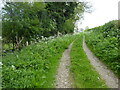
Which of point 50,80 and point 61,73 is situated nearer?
point 50,80

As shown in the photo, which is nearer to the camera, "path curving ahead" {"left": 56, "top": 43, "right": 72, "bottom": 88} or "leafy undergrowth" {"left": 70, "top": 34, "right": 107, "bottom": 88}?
"leafy undergrowth" {"left": 70, "top": 34, "right": 107, "bottom": 88}

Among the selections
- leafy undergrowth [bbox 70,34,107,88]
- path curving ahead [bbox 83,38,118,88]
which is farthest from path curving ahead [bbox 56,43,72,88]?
path curving ahead [bbox 83,38,118,88]

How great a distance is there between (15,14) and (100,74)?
8593 millimetres

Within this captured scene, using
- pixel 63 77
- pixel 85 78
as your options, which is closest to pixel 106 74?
pixel 85 78

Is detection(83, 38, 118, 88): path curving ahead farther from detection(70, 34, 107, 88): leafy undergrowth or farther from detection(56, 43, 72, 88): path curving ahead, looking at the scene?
detection(56, 43, 72, 88): path curving ahead

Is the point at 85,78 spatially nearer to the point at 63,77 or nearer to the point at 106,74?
the point at 63,77

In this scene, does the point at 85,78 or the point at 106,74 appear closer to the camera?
the point at 85,78

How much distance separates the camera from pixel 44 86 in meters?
4.88

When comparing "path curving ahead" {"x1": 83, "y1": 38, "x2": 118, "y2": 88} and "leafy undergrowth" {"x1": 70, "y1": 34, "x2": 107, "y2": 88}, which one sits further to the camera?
"path curving ahead" {"x1": 83, "y1": 38, "x2": 118, "y2": 88}

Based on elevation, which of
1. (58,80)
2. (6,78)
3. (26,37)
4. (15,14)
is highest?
(15,14)

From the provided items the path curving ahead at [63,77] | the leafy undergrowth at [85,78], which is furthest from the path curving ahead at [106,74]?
the path curving ahead at [63,77]

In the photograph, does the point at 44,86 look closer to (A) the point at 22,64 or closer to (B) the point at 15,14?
(A) the point at 22,64

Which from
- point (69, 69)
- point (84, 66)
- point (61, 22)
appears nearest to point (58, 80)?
point (69, 69)

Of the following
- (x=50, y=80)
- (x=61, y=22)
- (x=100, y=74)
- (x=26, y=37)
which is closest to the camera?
(x=50, y=80)
